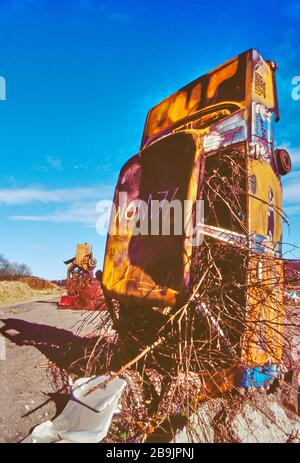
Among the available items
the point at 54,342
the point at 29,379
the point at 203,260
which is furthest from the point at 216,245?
the point at 54,342

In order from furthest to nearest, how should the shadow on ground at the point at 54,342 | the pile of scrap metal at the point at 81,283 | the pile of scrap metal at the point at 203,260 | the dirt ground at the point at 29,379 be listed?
the pile of scrap metal at the point at 81,283 → the shadow on ground at the point at 54,342 → the dirt ground at the point at 29,379 → the pile of scrap metal at the point at 203,260

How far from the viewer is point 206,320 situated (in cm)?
260

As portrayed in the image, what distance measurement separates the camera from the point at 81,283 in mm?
15023

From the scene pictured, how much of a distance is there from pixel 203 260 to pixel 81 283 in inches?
518

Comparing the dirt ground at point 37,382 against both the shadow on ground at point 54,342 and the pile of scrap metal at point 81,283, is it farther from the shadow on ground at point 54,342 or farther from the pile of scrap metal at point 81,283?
the pile of scrap metal at point 81,283

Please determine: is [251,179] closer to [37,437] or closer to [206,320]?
[206,320]

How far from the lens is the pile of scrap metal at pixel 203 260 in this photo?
2.59m

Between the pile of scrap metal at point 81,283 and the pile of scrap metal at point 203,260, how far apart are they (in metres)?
10.7

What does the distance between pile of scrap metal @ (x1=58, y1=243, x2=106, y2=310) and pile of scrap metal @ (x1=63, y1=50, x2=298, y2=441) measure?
10.7 metres

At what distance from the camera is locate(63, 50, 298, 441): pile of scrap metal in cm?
259

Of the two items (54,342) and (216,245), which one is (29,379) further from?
(216,245)

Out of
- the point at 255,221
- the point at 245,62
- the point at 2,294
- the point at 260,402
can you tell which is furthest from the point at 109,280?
the point at 2,294

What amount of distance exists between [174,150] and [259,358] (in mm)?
2194

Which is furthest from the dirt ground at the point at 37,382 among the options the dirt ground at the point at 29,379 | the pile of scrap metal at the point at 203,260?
the pile of scrap metal at the point at 203,260
